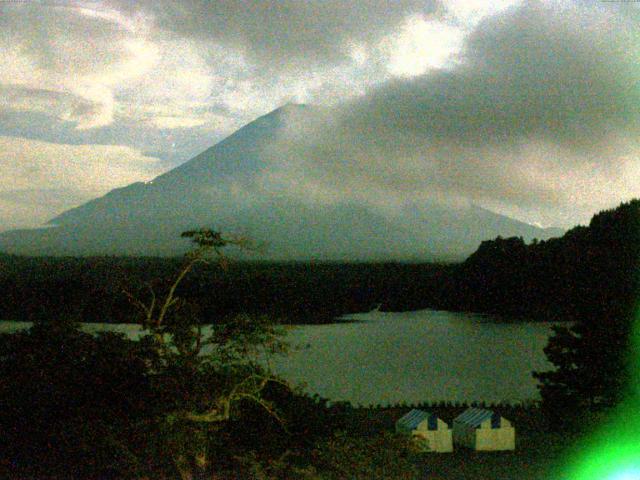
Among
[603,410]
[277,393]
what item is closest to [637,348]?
[603,410]

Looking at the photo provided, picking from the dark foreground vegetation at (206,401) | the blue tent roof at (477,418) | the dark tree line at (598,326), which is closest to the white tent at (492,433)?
the blue tent roof at (477,418)

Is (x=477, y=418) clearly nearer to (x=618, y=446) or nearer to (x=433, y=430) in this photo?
(x=433, y=430)

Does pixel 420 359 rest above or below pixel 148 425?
below

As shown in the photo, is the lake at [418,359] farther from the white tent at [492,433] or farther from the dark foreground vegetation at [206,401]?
the dark foreground vegetation at [206,401]

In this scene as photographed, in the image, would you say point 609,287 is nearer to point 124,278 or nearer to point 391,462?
point 391,462

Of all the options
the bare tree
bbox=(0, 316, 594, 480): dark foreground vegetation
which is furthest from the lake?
the bare tree

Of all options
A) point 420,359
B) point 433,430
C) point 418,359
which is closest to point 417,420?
point 433,430
